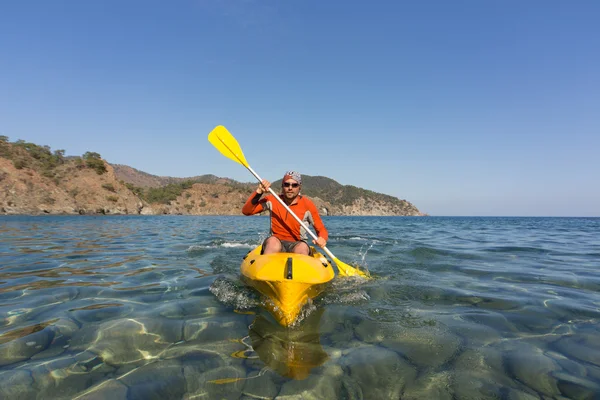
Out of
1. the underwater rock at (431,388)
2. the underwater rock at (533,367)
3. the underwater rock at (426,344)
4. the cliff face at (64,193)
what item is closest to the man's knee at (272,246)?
the underwater rock at (426,344)

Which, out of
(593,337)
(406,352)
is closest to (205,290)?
(406,352)

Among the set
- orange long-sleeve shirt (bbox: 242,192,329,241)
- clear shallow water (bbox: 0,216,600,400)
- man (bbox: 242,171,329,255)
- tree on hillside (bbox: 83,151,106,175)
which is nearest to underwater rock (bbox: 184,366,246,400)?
clear shallow water (bbox: 0,216,600,400)

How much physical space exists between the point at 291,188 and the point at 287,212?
1.65 feet

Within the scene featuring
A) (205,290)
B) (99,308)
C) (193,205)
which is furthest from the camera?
(193,205)


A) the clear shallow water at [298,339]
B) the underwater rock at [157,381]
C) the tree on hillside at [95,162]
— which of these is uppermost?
the tree on hillside at [95,162]

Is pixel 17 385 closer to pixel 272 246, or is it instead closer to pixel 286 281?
pixel 286 281

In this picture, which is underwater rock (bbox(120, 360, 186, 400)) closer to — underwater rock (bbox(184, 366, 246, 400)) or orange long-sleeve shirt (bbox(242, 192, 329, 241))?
underwater rock (bbox(184, 366, 246, 400))

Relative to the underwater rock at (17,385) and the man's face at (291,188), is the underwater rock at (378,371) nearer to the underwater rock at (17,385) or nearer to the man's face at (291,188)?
the underwater rock at (17,385)

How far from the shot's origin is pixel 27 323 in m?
3.63

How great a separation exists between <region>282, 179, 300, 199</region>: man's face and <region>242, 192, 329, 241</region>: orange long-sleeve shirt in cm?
19

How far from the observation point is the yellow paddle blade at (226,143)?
7.45 metres

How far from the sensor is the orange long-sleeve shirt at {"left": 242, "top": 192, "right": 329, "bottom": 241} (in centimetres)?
613

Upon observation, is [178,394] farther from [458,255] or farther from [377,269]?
[458,255]

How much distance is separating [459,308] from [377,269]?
10.2 ft
